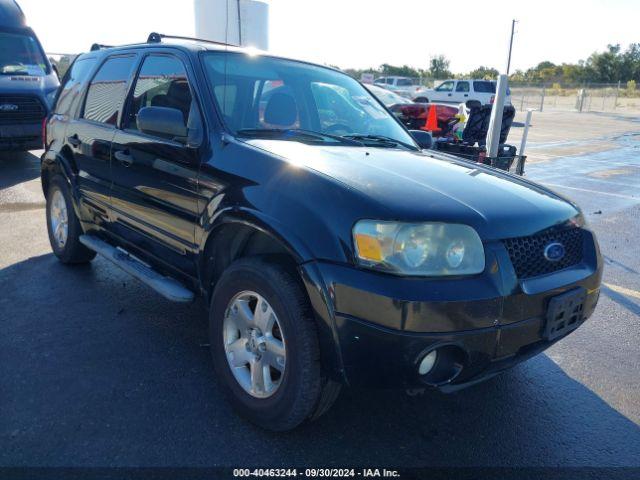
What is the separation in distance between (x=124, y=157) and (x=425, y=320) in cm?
248

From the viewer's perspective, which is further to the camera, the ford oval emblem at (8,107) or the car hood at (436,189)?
the ford oval emblem at (8,107)

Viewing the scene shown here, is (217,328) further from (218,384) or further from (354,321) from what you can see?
(354,321)

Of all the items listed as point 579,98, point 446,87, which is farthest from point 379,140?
point 579,98

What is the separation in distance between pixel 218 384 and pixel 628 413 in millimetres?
2292

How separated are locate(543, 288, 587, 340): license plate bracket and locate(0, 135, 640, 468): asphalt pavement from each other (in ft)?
1.99

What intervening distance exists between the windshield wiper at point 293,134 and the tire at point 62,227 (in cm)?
235

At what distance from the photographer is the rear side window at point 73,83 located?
445 cm

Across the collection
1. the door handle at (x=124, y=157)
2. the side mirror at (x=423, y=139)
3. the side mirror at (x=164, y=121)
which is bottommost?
the door handle at (x=124, y=157)

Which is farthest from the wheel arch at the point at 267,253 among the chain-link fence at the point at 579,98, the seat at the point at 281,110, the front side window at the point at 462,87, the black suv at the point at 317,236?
the chain-link fence at the point at 579,98

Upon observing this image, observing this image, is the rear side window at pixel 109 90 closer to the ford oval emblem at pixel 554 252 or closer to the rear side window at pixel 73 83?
Result: the rear side window at pixel 73 83

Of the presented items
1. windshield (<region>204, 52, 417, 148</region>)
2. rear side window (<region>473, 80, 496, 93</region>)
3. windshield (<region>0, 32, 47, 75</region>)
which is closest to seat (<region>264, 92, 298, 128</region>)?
windshield (<region>204, 52, 417, 148</region>)

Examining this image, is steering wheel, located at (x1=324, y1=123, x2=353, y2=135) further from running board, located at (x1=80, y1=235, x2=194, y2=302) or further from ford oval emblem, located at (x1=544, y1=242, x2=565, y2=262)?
ford oval emblem, located at (x1=544, y1=242, x2=565, y2=262)

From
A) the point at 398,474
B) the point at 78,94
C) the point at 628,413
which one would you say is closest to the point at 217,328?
the point at 398,474

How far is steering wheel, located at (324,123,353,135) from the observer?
11.2 ft
